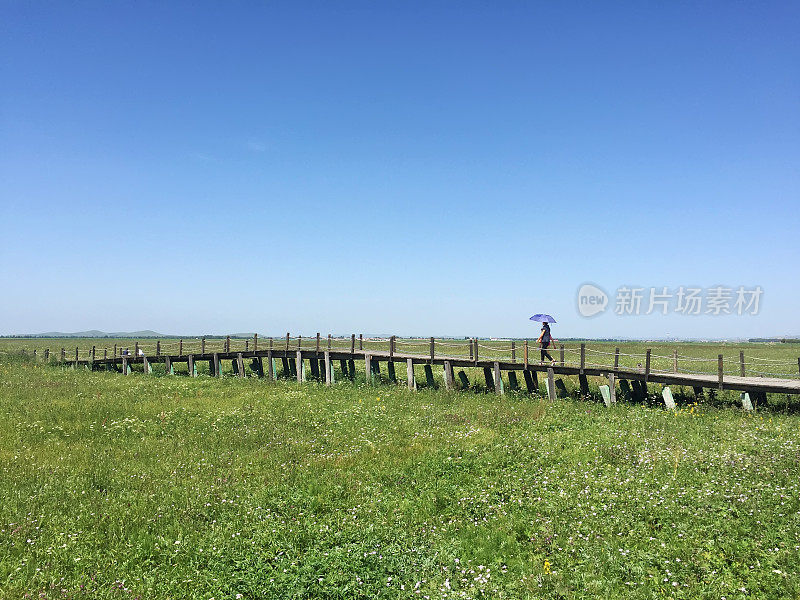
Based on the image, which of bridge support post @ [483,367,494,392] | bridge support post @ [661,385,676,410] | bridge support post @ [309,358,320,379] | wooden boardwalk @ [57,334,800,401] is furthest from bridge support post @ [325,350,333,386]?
bridge support post @ [661,385,676,410]

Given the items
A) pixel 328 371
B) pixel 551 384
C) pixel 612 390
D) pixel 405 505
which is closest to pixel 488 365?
pixel 551 384

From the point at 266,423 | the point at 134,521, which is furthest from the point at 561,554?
the point at 266,423

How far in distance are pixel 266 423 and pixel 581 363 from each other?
13.7 metres

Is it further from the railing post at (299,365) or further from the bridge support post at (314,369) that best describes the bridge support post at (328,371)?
the bridge support post at (314,369)

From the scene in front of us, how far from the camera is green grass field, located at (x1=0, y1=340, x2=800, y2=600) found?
8.22m

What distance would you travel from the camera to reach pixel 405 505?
11.2 m

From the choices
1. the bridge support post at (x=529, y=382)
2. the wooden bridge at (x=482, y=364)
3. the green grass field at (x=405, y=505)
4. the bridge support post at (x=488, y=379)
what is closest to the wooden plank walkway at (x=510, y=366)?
the wooden bridge at (x=482, y=364)

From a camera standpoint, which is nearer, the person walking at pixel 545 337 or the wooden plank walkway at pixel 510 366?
the wooden plank walkway at pixel 510 366

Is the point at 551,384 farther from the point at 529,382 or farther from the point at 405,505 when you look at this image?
the point at 405,505

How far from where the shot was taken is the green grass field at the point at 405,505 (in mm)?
8219

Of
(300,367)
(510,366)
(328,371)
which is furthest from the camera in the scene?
(300,367)

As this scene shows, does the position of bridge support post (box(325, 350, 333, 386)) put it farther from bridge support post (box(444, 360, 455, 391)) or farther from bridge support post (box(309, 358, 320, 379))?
bridge support post (box(444, 360, 455, 391))

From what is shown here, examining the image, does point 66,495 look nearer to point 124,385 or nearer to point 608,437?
point 608,437

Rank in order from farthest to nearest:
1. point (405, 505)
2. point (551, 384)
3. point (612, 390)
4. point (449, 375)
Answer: point (449, 375)
point (551, 384)
point (612, 390)
point (405, 505)
